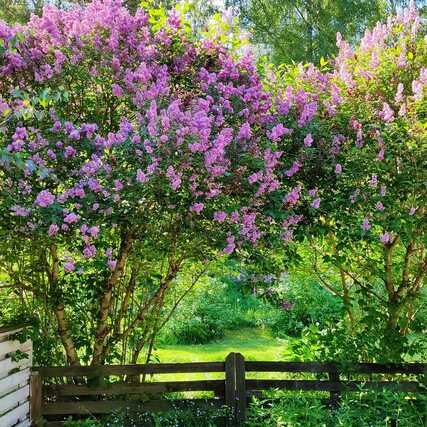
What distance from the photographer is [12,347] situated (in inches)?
165

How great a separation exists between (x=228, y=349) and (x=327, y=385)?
505 centimetres

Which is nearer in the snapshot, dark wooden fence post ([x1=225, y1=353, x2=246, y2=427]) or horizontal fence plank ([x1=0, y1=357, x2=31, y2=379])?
horizontal fence plank ([x1=0, y1=357, x2=31, y2=379])

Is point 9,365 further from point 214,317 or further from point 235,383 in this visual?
point 214,317

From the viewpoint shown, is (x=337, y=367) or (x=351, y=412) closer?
(x=351, y=412)

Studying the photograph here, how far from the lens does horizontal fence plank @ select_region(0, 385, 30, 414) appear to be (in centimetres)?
401

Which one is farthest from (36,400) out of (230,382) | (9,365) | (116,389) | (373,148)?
Answer: (373,148)

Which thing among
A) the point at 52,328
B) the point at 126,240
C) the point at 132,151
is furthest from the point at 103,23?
the point at 52,328

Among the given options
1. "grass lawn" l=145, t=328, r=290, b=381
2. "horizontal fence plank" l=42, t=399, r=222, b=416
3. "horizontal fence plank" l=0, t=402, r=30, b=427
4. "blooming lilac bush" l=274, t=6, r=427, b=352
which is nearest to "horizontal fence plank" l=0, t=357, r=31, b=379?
"horizontal fence plank" l=0, t=402, r=30, b=427

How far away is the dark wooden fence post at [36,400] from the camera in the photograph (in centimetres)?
444

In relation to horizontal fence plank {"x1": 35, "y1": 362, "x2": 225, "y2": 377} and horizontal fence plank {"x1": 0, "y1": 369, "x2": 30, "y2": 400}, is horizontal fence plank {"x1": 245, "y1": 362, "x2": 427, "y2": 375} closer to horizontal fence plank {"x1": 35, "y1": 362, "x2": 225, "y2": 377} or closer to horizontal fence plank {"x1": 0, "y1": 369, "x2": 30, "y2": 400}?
horizontal fence plank {"x1": 35, "y1": 362, "x2": 225, "y2": 377}

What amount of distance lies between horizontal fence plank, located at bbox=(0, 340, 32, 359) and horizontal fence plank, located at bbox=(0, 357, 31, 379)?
5 centimetres

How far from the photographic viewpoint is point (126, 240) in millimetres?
4285

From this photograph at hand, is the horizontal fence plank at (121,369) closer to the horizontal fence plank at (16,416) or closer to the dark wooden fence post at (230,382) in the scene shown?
the dark wooden fence post at (230,382)

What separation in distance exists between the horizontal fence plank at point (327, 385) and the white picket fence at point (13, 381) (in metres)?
1.71
